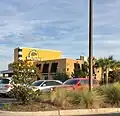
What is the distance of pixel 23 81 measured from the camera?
657 inches

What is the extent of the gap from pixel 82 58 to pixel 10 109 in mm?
64625

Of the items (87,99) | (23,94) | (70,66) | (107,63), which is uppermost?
(107,63)

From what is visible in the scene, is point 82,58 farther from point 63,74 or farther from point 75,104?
point 75,104

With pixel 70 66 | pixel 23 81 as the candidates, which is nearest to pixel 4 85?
pixel 23 81

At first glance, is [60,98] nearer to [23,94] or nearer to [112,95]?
[23,94]

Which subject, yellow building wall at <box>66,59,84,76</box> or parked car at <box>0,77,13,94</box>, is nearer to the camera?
parked car at <box>0,77,13,94</box>

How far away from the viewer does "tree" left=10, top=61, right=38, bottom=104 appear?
16484 millimetres

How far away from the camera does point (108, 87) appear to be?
1872 centimetres

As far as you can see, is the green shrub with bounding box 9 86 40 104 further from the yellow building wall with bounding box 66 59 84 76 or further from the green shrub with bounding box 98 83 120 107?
the yellow building wall with bounding box 66 59 84 76

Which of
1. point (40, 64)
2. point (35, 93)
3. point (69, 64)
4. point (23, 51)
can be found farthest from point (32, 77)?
point (23, 51)

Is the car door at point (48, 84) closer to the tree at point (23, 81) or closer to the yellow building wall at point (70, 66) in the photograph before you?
the tree at point (23, 81)

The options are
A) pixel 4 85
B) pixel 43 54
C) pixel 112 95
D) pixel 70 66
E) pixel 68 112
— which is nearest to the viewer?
pixel 68 112

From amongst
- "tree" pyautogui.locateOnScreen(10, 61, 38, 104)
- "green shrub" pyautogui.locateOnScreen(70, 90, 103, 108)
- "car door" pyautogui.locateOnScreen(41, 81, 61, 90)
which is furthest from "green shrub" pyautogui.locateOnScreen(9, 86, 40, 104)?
"car door" pyautogui.locateOnScreen(41, 81, 61, 90)

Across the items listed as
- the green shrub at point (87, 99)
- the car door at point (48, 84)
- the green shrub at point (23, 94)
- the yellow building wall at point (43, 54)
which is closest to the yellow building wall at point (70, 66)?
the yellow building wall at point (43, 54)
